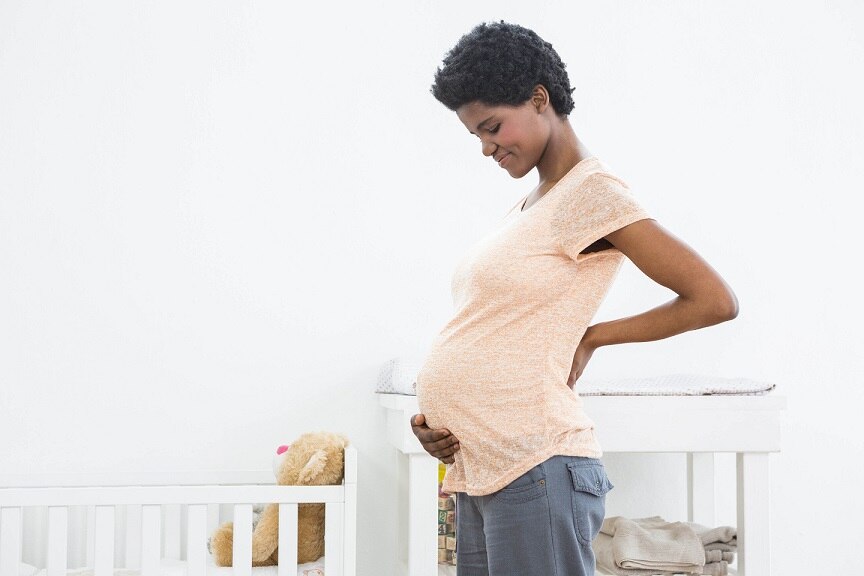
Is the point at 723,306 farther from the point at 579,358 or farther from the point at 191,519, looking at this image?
the point at 191,519

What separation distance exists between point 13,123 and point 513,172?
139 centimetres

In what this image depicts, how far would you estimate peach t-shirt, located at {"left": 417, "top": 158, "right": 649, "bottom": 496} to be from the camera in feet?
3.13

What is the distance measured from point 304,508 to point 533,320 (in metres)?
0.86

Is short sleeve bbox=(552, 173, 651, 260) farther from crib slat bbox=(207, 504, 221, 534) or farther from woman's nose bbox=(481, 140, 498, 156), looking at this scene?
crib slat bbox=(207, 504, 221, 534)

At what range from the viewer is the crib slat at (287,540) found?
1.56m

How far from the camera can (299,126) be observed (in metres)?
2.08

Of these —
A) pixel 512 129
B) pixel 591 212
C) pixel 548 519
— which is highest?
pixel 512 129

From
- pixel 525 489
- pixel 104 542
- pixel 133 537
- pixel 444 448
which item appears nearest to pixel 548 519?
pixel 525 489

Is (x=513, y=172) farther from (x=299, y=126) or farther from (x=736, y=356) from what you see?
(x=736, y=356)

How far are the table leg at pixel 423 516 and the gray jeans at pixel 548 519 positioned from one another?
2.05ft

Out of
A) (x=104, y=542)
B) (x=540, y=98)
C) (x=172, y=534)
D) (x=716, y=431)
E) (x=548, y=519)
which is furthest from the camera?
(x=172, y=534)

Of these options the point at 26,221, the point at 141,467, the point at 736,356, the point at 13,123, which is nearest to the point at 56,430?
the point at 141,467

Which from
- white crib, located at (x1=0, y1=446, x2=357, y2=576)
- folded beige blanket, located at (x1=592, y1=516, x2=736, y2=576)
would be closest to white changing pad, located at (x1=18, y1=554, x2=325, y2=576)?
white crib, located at (x1=0, y1=446, x2=357, y2=576)

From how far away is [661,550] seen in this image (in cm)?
167
